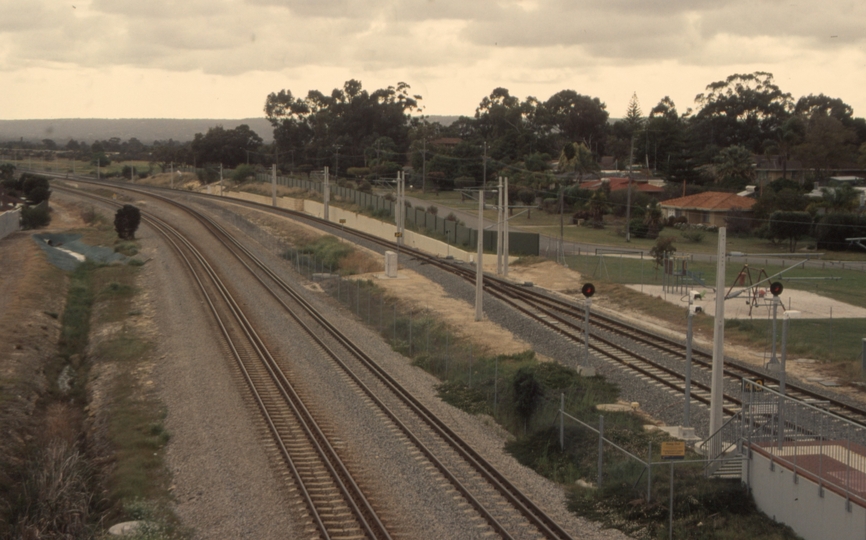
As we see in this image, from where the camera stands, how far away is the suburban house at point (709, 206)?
80.9 meters

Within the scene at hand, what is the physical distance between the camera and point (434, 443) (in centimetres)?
2025

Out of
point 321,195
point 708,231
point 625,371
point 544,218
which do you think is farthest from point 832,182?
point 625,371

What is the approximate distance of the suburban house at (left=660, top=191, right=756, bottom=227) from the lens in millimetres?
80938

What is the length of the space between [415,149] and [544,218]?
149 ft

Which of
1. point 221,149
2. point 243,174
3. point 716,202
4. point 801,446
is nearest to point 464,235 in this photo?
point 716,202

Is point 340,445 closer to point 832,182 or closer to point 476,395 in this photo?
point 476,395

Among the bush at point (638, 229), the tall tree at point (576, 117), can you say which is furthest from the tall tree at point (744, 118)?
the bush at point (638, 229)

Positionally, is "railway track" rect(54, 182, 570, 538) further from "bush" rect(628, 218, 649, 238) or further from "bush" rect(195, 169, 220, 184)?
"bush" rect(195, 169, 220, 184)

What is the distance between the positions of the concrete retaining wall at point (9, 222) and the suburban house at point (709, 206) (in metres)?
63.3

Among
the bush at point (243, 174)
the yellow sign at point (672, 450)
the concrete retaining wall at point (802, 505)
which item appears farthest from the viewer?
the bush at point (243, 174)

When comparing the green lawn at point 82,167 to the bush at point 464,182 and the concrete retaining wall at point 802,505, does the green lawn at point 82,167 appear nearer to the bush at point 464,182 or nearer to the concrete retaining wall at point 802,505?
the bush at point 464,182

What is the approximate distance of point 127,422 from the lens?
2277 centimetres

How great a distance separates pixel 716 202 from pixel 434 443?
228 feet

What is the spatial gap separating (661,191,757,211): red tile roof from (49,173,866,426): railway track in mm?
41028
